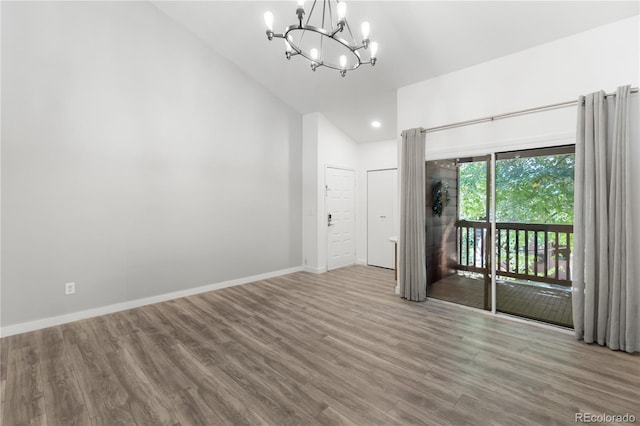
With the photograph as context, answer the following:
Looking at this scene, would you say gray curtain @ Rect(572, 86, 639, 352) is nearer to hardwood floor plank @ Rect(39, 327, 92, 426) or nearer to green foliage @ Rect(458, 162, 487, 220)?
green foliage @ Rect(458, 162, 487, 220)

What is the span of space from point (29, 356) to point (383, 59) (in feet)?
16.3

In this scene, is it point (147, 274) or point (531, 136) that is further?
point (147, 274)

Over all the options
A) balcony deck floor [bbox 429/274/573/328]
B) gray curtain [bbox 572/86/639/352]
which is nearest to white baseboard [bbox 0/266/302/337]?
balcony deck floor [bbox 429/274/573/328]

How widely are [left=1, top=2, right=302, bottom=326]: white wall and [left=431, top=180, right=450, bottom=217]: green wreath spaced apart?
2870mm

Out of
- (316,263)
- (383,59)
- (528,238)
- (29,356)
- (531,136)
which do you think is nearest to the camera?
(29,356)

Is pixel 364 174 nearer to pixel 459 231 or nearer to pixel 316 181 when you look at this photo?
pixel 316 181

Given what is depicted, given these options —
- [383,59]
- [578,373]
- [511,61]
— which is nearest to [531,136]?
[511,61]

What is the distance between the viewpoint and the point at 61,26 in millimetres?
3232

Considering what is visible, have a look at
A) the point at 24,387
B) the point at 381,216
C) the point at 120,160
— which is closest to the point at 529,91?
the point at 381,216

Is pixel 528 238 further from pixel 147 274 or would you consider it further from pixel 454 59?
pixel 147 274

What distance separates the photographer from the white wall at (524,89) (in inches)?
104

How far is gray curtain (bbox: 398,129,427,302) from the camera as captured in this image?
3.88 meters

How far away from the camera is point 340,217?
604 centimetres

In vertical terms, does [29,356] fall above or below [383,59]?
below
